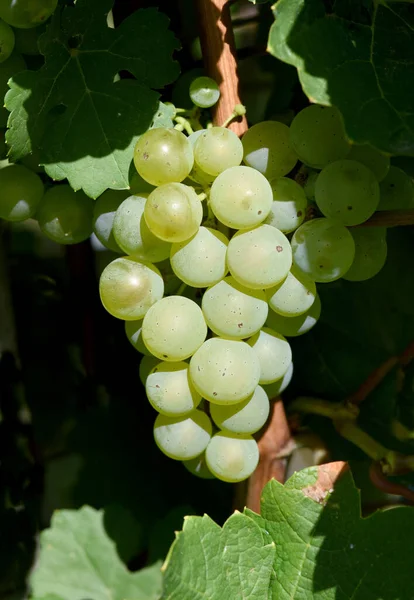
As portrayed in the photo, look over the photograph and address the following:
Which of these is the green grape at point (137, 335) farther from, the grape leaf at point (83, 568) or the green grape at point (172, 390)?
the grape leaf at point (83, 568)

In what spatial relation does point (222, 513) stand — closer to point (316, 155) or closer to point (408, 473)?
point (408, 473)

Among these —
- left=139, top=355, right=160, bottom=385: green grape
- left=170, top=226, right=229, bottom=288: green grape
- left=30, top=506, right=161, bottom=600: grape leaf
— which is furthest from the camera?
left=139, top=355, right=160, bottom=385: green grape

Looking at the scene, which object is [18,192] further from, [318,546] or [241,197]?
[318,546]

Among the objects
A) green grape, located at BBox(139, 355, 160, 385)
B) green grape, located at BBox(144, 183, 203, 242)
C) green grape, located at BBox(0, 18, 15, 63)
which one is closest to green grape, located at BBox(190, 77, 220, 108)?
green grape, located at BBox(144, 183, 203, 242)

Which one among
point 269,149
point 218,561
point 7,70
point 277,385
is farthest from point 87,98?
point 218,561

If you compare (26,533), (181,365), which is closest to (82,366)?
(26,533)

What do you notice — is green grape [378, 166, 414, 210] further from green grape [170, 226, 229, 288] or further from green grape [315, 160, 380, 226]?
green grape [170, 226, 229, 288]

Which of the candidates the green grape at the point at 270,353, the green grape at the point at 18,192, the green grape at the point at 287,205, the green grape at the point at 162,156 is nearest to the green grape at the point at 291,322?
the green grape at the point at 270,353
